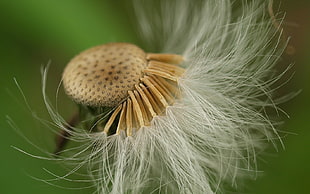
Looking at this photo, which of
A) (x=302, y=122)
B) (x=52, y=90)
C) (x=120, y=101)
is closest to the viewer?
(x=120, y=101)

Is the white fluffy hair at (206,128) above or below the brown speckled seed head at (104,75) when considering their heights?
below

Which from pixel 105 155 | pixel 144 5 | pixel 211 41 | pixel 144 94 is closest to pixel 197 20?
pixel 211 41

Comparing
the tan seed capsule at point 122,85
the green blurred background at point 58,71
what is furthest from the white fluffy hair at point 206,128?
the green blurred background at point 58,71

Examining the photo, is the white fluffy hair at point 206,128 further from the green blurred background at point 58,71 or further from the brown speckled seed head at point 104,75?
the green blurred background at point 58,71

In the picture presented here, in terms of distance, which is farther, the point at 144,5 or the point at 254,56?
the point at 144,5

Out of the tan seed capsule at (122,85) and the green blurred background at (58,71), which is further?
the green blurred background at (58,71)

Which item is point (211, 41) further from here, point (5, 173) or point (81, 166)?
point (5, 173)

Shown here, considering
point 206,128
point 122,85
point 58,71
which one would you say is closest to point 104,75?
point 122,85
